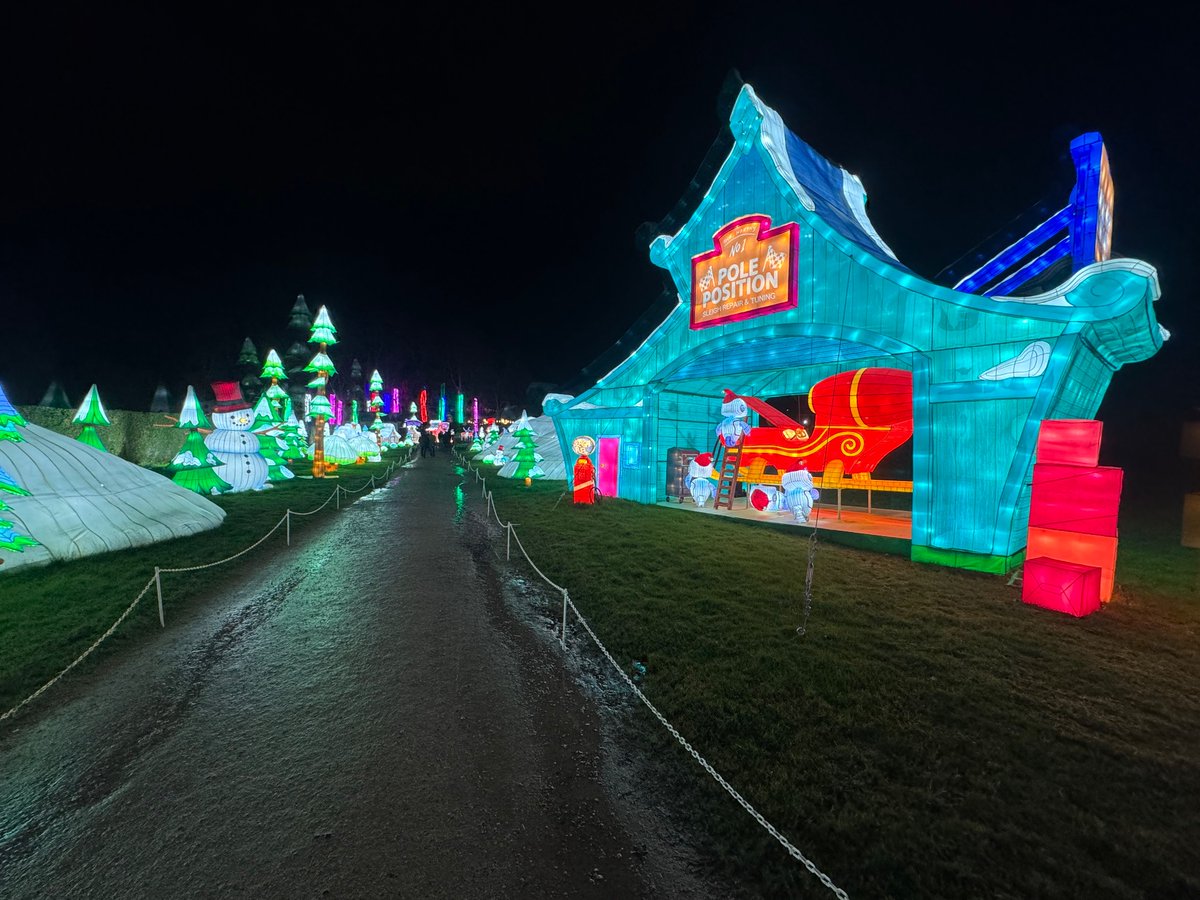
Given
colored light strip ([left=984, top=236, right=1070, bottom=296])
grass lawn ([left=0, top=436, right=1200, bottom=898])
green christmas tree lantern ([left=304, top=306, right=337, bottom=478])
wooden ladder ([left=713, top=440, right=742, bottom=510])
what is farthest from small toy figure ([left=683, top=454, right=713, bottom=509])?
green christmas tree lantern ([left=304, top=306, right=337, bottom=478])

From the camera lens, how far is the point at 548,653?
585 cm

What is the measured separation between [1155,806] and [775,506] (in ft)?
39.9

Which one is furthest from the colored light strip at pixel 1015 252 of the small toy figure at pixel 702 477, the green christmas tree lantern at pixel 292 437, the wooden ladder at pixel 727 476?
the green christmas tree lantern at pixel 292 437

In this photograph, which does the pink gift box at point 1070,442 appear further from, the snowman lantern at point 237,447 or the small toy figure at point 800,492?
the snowman lantern at point 237,447

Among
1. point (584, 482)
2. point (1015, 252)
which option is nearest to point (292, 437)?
point (584, 482)

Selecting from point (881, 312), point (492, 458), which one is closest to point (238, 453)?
point (492, 458)

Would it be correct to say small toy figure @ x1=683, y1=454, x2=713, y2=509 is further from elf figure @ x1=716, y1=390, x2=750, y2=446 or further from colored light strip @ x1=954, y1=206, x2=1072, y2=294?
colored light strip @ x1=954, y1=206, x2=1072, y2=294

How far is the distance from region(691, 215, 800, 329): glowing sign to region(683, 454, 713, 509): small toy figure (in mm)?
4528

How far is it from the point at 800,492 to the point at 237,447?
839 inches

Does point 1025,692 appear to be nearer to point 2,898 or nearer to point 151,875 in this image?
point 151,875

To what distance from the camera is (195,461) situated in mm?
17953

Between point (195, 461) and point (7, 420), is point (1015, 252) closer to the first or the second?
point (7, 420)

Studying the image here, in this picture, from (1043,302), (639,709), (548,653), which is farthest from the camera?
(1043,302)

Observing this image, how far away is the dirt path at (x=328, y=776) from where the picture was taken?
2.85 metres
